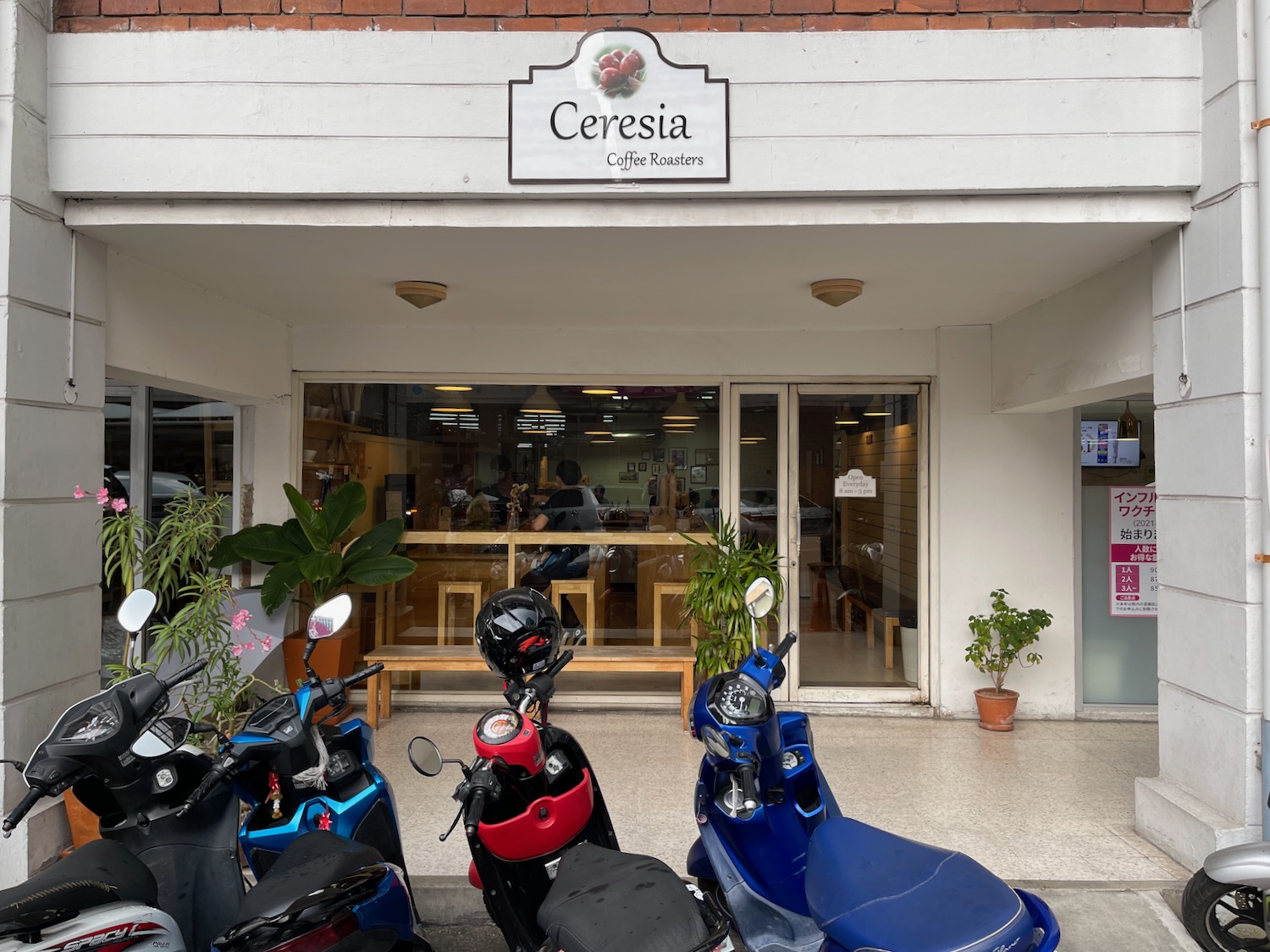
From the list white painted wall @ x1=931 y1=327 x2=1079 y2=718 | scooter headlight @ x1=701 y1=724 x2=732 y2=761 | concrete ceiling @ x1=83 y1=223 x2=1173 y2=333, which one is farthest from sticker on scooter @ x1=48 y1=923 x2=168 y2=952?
white painted wall @ x1=931 y1=327 x2=1079 y2=718

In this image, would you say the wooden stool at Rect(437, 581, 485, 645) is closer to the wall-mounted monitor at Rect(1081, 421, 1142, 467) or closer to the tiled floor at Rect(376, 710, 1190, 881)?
the tiled floor at Rect(376, 710, 1190, 881)

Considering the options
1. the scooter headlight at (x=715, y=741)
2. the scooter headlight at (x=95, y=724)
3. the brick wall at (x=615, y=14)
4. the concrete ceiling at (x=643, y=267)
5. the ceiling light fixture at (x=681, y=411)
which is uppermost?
the brick wall at (x=615, y=14)

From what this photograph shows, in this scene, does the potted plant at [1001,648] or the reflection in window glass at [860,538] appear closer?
the potted plant at [1001,648]

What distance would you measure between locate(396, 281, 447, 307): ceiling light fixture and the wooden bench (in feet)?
6.78

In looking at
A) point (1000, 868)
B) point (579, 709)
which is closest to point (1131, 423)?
point (1000, 868)

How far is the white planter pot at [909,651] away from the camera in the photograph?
518 cm

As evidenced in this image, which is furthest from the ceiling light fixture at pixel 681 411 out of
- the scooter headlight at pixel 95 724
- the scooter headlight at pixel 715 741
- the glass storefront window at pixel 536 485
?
the scooter headlight at pixel 95 724

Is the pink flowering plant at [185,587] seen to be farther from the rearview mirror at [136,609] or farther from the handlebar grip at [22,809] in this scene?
the handlebar grip at [22,809]

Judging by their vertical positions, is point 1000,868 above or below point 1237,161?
below

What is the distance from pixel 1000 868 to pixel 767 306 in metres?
2.88

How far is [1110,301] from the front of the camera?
3.70m

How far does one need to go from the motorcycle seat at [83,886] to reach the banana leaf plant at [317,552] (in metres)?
Result: 2.79

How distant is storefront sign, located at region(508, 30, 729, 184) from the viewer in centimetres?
315

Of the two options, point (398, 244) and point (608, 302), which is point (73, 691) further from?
point (608, 302)
